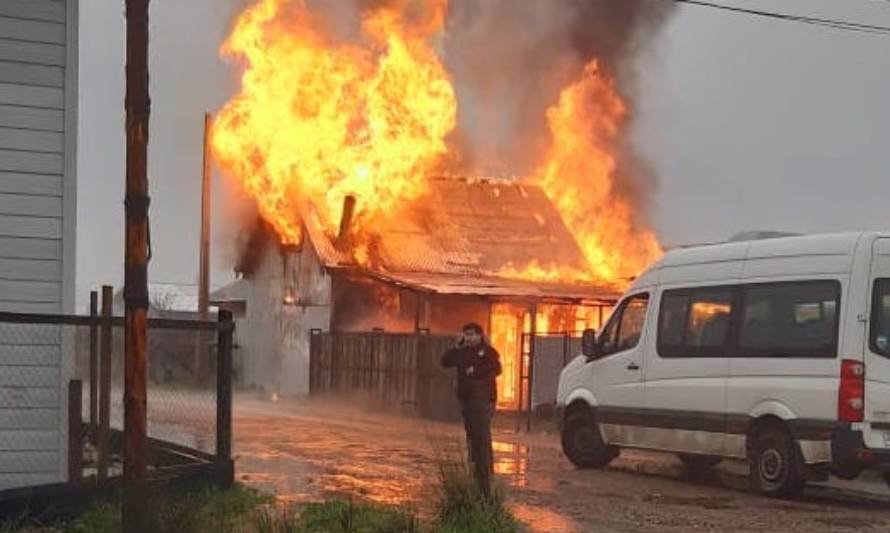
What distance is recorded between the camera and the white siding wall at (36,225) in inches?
343

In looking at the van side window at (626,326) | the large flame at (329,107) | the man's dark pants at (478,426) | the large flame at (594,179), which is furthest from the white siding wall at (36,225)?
the large flame at (594,179)

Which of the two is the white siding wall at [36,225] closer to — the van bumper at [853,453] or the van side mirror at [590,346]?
the van bumper at [853,453]

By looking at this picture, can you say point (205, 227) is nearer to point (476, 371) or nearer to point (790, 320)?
point (476, 371)

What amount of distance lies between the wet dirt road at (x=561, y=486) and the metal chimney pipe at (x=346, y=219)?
1125 centimetres

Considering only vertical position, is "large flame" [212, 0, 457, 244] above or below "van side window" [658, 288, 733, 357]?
above

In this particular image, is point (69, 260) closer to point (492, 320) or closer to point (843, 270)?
point (843, 270)

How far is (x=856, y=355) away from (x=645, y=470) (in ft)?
13.1

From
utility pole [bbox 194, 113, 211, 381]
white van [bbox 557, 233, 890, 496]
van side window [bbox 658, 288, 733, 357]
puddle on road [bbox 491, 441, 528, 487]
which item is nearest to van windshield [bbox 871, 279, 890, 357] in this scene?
white van [bbox 557, 233, 890, 496]

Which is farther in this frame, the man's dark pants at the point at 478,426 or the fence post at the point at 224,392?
the man's dark pants at the point at 478,426

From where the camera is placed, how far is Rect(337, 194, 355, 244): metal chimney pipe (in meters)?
29.6

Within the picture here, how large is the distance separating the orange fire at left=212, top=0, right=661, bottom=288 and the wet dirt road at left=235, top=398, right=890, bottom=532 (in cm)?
1240

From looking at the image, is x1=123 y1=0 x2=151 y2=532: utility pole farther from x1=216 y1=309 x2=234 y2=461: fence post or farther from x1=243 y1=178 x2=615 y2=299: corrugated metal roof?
x1=243 y1=178 x2=615 y2=299: corrugated metal roof

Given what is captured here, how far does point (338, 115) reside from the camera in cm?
3056

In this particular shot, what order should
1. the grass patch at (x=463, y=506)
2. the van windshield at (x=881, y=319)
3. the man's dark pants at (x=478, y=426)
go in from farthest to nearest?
the van windshield at (x=881, y=319) → the man's dark pants at (x=478, y=426) → the grass patch at (x=463, y=506)
